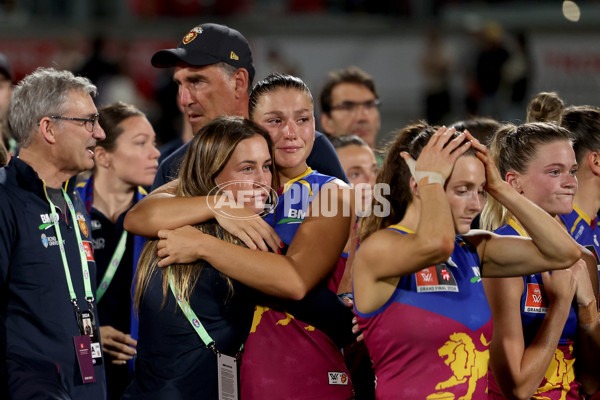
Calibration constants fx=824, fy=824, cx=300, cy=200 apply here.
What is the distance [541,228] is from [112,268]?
269 cm

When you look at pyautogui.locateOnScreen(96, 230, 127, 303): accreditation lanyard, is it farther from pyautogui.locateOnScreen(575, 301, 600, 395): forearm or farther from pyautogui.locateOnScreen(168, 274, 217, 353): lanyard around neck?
pyautogui.locateOnScreen(575, 301, 600, 395): forearm

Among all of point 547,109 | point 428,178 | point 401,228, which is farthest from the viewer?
point 547,109

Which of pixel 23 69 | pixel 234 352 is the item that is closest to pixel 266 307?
pixel 234 352

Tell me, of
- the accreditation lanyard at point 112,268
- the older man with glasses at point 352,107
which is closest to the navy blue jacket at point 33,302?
the accreditation lanyard at point 112,268

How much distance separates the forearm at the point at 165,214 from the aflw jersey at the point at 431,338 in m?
0.75

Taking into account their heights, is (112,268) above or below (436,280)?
below

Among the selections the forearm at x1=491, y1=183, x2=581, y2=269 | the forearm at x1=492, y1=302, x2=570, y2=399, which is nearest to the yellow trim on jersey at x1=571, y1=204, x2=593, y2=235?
the forearm at x1=492, y1=302, x2=570, y2=399

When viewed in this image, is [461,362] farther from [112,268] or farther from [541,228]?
[112,268]

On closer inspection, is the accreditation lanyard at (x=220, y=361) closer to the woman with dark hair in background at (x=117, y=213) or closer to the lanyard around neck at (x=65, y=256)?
the lanyard around neck at (x=65, y=256)

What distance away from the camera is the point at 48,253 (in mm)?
3518

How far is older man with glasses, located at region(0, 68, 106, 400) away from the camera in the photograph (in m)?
3.39

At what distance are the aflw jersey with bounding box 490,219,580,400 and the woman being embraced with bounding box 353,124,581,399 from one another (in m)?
0.39

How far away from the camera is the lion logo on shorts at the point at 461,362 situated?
295cm

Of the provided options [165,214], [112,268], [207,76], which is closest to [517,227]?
[165,214]
